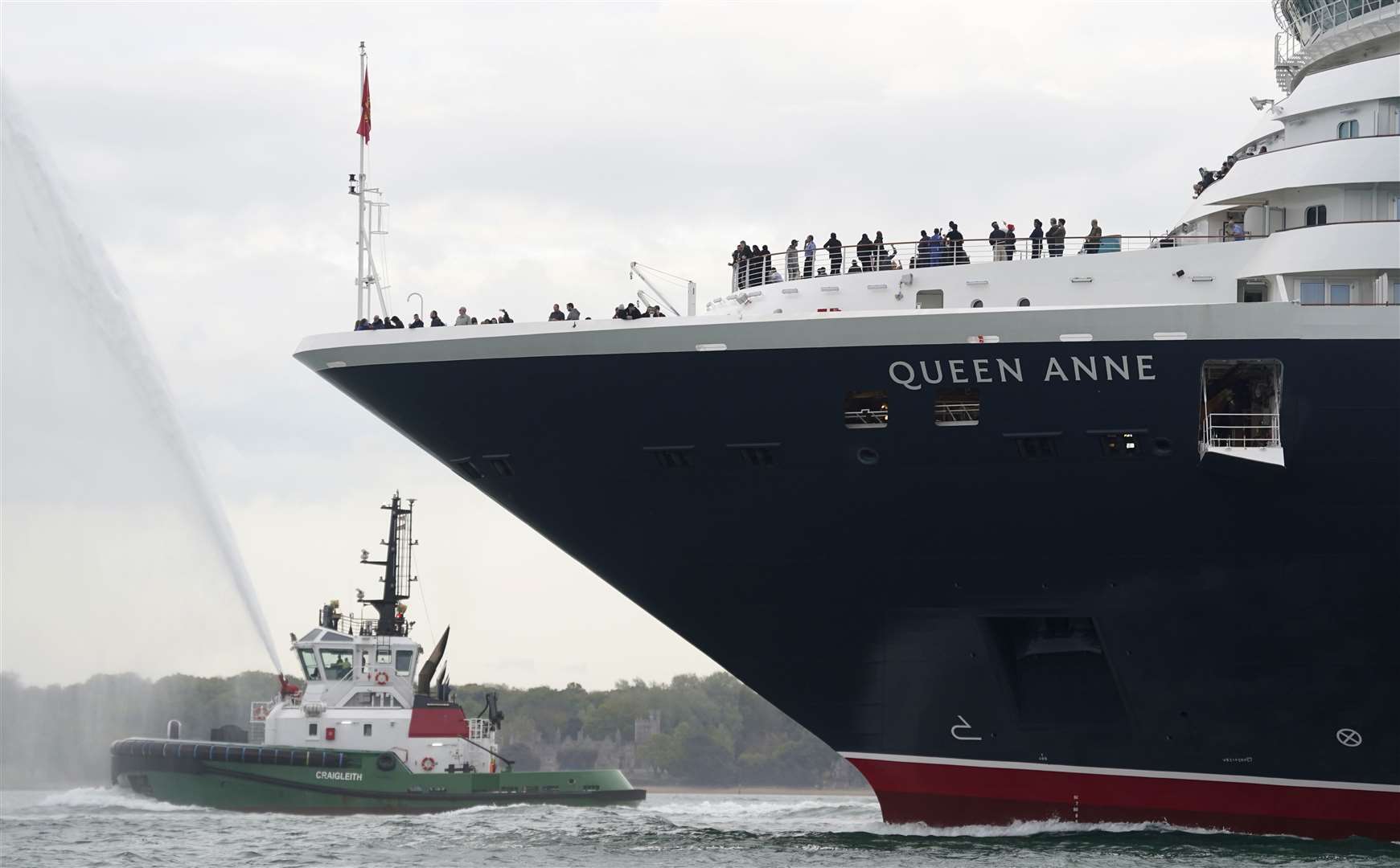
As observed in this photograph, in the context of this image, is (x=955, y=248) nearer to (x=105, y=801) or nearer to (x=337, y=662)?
(x=337, y=662)

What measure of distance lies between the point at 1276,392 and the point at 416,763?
107ft

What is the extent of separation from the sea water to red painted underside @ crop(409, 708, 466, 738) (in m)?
5.03

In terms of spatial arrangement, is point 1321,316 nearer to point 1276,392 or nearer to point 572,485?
point 1276,392

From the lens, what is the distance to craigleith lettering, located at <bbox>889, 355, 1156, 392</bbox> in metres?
27.2

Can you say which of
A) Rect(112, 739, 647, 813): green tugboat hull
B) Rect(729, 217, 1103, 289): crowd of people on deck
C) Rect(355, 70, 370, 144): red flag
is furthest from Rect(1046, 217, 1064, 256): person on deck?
Rect(112, 739, 647, 813): green tugboat hull

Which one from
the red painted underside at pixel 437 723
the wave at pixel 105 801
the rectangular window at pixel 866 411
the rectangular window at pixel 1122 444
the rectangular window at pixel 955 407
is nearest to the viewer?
the rectangular window at pixel 1122 444

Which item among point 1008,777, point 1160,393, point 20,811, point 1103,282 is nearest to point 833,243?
point 1103,282

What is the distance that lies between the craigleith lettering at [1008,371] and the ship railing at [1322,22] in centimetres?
814

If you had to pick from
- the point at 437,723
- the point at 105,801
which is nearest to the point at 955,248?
the point at 437,723

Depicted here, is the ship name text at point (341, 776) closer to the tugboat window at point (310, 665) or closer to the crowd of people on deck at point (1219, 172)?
the tugboat window at point (310, 665)

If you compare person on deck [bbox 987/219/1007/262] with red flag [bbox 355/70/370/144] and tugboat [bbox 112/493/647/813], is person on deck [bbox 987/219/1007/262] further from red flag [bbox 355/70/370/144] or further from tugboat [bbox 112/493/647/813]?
tugboat [bbox 112/493/647/813]

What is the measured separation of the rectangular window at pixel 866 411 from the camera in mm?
28547

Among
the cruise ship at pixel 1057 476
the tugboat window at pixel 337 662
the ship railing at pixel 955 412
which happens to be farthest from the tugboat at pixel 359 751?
the ship railing at pixel 955 412

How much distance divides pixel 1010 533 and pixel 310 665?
3198 centimetres
